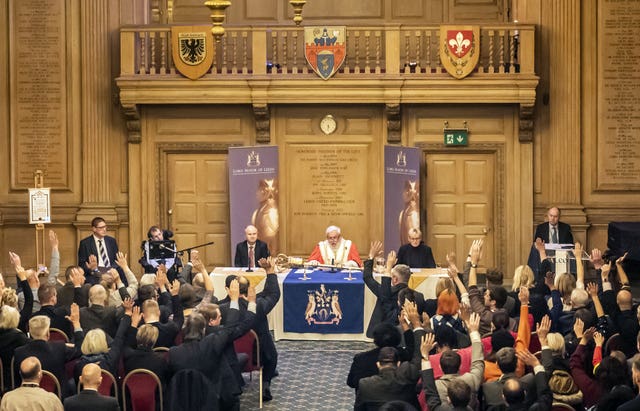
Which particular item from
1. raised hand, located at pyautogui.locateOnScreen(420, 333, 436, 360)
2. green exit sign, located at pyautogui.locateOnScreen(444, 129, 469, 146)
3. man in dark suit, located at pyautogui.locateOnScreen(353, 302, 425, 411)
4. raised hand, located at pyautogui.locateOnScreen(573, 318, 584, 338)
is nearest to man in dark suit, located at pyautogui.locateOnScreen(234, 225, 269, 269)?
green exit sign, located at pyautogui.locateOnScreen(444, 129, 469, 146)

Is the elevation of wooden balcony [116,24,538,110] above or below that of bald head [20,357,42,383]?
above

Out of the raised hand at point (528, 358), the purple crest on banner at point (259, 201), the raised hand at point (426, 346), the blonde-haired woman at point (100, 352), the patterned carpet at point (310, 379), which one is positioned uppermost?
the purple crest on banner at point (259, 201)

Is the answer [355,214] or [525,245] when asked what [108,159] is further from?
[525,245]

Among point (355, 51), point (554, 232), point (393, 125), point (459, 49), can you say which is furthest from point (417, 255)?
point (355, 51)

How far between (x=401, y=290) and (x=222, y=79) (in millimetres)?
6671

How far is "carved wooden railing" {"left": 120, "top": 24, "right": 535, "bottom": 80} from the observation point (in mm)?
17531

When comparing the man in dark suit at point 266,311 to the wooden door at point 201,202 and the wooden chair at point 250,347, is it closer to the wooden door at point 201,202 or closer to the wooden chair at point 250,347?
the wooden chair at point 250,347

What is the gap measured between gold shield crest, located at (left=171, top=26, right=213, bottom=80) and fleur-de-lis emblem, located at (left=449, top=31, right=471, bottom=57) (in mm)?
3314

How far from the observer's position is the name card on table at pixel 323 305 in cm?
1430

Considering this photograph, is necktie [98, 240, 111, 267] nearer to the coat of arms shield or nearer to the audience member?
the coat of arms shield

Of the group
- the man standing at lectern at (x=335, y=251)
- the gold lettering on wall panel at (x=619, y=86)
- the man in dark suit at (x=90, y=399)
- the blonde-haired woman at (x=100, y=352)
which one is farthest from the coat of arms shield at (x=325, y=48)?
the man in dark suit at (x=90, y=399)

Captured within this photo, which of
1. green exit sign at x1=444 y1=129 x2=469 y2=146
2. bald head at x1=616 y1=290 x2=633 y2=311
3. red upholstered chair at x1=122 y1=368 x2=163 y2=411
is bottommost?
red upholstered chair at x1=122 y1=368 x2=163 y2=411

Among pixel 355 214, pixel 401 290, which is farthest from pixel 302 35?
pixel 401 290

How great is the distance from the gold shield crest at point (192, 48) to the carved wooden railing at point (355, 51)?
16cm
